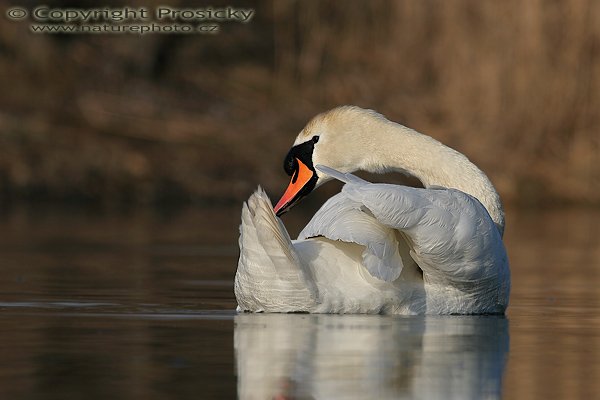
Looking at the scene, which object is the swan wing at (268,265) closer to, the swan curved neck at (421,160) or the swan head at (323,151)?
the swan head at (323,151)

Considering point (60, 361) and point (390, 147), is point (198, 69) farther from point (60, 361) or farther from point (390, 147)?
point (60, 361)

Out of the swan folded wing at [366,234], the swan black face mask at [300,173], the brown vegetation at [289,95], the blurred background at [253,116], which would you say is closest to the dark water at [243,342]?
the swan folded wing at [366,234]

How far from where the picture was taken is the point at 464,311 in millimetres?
7078

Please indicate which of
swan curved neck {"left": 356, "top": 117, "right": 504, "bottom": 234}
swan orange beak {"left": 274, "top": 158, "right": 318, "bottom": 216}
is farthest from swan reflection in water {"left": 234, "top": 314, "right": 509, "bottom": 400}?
swan orange beak {"left": 274, "top": 158, "right": 318, "bottom": 216}

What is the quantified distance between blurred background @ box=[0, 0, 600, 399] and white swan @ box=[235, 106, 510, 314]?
2456 mm

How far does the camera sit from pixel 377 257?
645 cm

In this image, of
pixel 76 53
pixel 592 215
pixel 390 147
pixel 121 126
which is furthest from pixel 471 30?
pixel 390 147

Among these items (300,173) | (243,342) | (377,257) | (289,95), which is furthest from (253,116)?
(243,342)

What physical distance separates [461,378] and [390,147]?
11.2 ft

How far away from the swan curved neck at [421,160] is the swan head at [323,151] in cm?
4

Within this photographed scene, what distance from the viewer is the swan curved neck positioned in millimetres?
7984

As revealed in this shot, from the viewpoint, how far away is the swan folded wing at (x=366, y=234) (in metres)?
6.44

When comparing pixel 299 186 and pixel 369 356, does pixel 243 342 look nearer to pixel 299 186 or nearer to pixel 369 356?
pixel 369 356

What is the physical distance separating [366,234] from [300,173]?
178 centimetres
